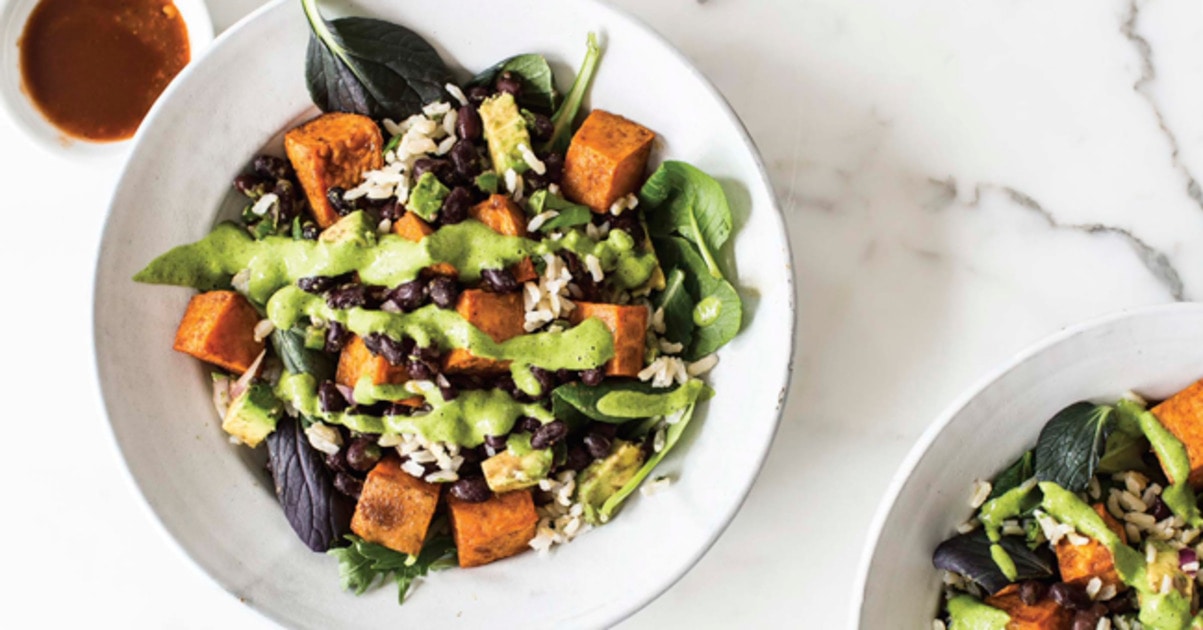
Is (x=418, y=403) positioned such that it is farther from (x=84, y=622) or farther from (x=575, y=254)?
(x=84, y=622)

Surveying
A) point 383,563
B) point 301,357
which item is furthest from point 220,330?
point 383,563

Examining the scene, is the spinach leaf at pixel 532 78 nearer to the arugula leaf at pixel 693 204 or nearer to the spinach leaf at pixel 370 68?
the spinach leaf at pixel 370 68

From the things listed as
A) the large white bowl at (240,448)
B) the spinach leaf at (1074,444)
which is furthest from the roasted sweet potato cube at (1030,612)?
the large white bowl at (240,448)

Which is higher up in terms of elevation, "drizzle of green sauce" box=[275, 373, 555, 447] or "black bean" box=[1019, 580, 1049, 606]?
"drizzle of green sauce" box=[275, 373, 555, 447]

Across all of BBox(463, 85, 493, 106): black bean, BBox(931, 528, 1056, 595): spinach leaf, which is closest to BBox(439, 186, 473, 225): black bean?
BBox(463, 85, 493, 106): black bean

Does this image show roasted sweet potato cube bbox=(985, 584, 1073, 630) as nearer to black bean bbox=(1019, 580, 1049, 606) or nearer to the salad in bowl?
black bean bbox=(1019, 580, 1049, 606)

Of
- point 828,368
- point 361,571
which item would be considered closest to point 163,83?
point 361,571
